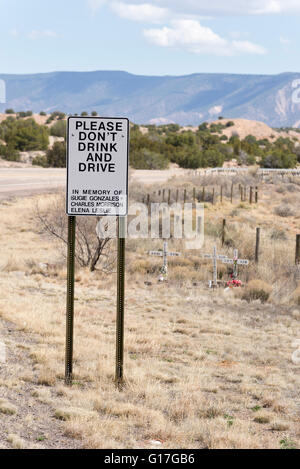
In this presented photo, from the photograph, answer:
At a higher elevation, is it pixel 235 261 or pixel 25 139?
pixel 25 139

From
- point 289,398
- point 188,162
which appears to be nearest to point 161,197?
point 289,398

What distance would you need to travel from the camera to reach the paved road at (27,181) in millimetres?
30972

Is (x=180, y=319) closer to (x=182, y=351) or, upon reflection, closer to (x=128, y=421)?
(x=182, y=351)

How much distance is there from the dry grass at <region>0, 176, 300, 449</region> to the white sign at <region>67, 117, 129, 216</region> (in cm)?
211

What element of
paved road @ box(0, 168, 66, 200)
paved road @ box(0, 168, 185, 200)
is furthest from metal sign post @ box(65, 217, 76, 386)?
paved road @ box(0, 168, 66, 200)

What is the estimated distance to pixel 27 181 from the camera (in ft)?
117

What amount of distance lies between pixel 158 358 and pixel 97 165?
3.64 metres

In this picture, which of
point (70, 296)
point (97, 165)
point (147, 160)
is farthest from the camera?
point (147, 160)

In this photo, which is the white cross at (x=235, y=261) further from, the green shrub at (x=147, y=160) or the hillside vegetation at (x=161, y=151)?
the green shrub at (x=147, y=160)

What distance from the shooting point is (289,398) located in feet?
26.3

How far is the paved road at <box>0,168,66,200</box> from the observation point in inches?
→ 1219

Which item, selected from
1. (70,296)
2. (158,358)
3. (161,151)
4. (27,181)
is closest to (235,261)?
(158,358)

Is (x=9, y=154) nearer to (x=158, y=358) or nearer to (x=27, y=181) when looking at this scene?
Result: (x=27, y=181)

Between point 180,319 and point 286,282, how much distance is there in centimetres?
517
